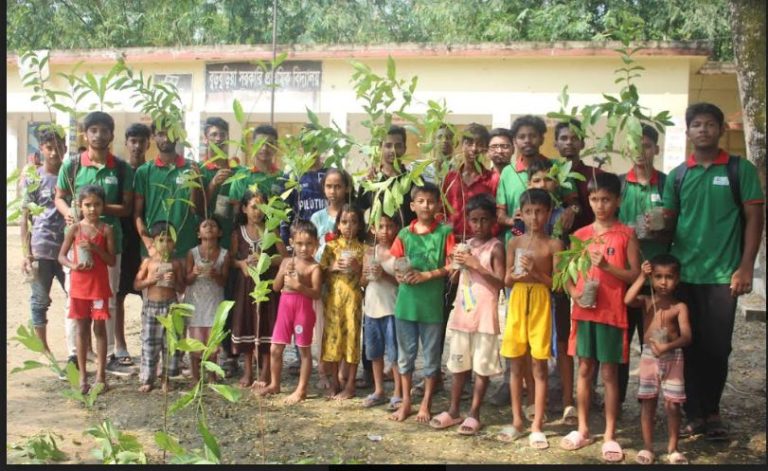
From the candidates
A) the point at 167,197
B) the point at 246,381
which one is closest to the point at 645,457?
the point at 246,381

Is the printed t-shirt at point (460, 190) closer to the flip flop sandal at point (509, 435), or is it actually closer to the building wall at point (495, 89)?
the flip flop sandal at point (509, 435)

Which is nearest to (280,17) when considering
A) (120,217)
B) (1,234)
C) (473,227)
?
(120,217)

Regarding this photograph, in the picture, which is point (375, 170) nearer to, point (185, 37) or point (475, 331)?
point (475, 331)

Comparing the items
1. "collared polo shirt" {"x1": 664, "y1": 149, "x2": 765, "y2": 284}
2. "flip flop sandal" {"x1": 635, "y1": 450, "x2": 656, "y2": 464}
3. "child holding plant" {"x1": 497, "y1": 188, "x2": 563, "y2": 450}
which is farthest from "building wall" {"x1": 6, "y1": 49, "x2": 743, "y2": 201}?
"flip flop sandal" {"x1": 635, "y1": 450, "x2": 656, "y2": 464}

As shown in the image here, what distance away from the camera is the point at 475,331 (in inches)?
169

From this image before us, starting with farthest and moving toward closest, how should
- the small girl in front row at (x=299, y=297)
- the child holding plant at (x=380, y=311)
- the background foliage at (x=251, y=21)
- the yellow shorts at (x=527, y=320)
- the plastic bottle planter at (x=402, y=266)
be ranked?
the background foliage at (x=251, y=21)
the small girl in front row at (x=299, y=297)
the child holding plant at (x=380, y=311)
the plastic bottle planter at (x=402, y=266)
the yellow shorts at (x=527, y=320)

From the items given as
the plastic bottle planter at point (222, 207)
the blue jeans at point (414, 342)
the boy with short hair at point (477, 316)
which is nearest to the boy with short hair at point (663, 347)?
the boy with short hair at point (477, 316)

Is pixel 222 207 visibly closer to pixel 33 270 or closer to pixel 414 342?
pixel 33 270

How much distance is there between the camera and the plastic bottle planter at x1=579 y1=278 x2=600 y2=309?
12.7 ft

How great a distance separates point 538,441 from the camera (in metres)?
4.05

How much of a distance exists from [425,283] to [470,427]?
0.81 m

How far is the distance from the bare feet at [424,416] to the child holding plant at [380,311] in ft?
0.78

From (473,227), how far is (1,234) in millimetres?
2404

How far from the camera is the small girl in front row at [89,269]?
4.86 m
